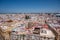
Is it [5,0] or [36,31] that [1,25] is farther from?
[36,31]

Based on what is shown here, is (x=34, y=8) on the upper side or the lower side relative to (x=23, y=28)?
upper

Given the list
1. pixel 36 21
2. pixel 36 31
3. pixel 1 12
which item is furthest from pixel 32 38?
pixel 1 12

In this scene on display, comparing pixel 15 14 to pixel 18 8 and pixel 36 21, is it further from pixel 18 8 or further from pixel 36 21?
pixel 36 21

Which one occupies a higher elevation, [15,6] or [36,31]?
[15,6]

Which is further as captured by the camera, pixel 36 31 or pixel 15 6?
pixel 15 6

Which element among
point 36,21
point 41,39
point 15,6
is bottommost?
point 41,39

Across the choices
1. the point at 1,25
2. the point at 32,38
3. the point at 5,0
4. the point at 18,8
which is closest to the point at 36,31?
the point at 32,38
